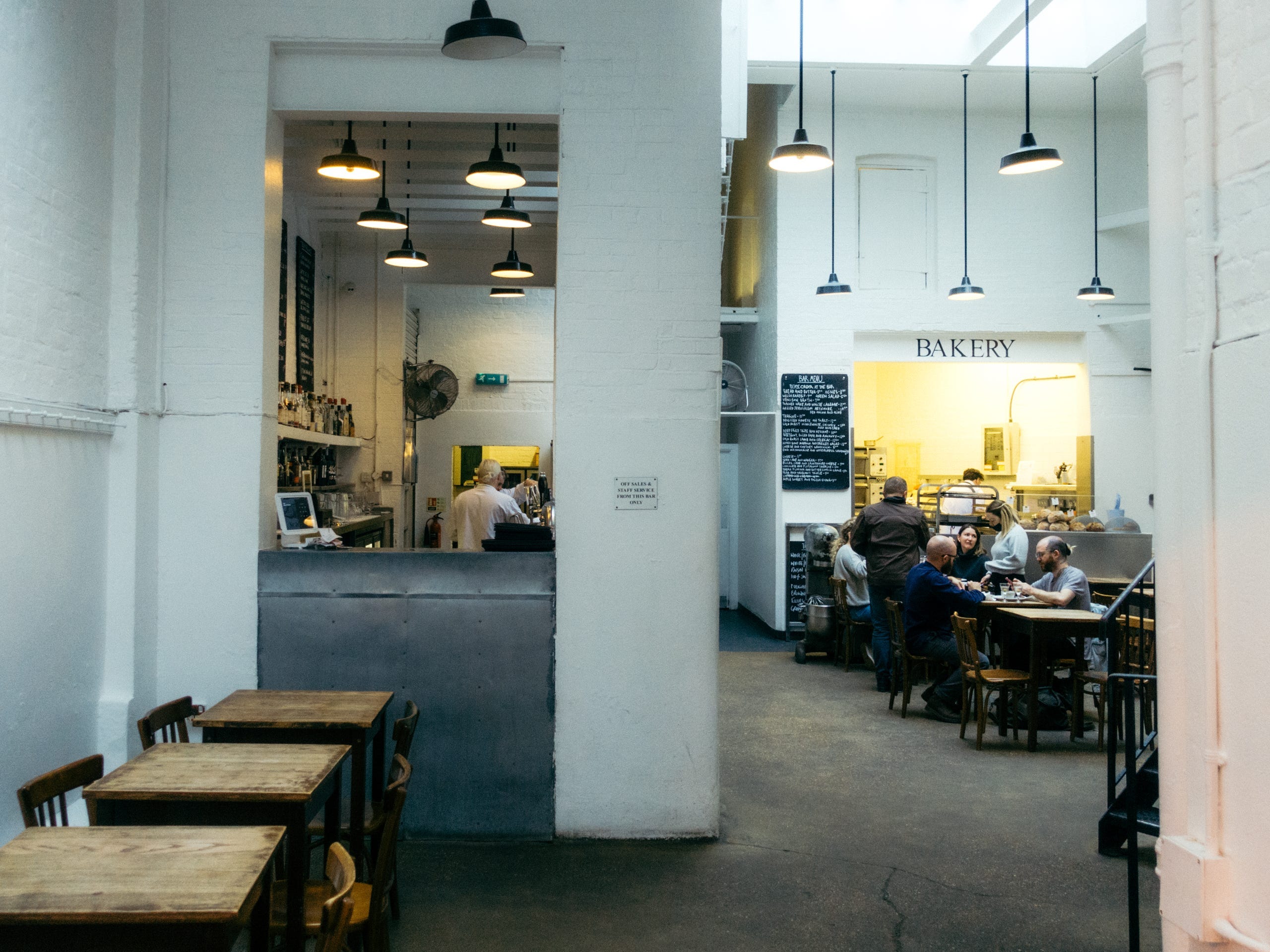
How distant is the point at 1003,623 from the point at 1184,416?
15.1 feet

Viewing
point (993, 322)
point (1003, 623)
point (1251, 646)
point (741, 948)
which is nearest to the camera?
point (1251, 646)

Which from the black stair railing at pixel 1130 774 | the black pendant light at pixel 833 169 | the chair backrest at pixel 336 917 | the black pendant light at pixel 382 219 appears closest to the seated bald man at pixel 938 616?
the black stair railing at pixel 1130 774

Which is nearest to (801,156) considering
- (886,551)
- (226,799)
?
(886,551)

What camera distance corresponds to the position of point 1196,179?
270 centimetres

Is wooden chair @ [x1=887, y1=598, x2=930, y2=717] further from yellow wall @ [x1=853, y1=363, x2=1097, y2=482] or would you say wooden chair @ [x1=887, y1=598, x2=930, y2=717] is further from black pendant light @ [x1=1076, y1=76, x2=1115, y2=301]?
yellow wall @ [x1=853, y1=363, x2=1097, y2=482]

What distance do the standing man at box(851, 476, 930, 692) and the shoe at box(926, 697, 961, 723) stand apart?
0.88m

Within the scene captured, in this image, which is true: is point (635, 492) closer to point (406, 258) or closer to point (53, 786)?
point (53, 786)

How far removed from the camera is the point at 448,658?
478 centimetres

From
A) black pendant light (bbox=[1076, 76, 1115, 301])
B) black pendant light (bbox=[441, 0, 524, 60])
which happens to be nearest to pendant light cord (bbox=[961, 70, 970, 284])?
black pendant light (bbox=[1076, 76, 1115, 301])

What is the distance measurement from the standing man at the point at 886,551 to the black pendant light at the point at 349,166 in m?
4.81

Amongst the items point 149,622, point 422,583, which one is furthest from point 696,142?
point 149,622

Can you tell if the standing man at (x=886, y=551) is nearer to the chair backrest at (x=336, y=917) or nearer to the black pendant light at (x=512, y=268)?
the black pendant light at (x=512, y=268)

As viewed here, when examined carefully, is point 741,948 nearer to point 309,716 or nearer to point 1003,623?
point 309,716

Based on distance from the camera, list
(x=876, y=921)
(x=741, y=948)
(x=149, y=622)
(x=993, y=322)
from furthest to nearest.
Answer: (x=993, y=322) → (x=149, y=622) → (x=876, y=921) → (x=741, y=948)
